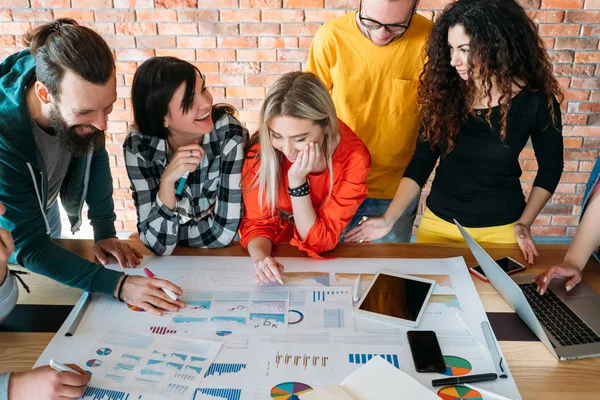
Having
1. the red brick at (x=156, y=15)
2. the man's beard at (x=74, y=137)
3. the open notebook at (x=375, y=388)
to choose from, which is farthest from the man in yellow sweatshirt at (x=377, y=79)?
the red brick at (x=156, y=15)

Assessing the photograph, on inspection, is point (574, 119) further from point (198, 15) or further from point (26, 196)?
point (26, 196)

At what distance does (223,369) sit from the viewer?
3.40 ft

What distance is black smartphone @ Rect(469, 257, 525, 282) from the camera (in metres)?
1.35

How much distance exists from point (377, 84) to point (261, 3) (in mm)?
1288

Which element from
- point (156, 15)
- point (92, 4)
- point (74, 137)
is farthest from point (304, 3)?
point (74, 137)

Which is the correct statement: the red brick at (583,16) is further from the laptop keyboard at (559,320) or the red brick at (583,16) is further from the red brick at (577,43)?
the laptop keyboard at (559,320)

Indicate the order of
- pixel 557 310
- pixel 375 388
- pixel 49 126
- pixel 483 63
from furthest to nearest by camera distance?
1. pixel 483 63
2. pixel 49 126
3. pixel 557 310
4. pixel 375 388

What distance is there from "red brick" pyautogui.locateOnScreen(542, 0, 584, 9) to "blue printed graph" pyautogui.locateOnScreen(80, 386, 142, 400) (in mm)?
2794

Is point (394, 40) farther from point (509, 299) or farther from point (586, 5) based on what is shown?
point (586, 5)

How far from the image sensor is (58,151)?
4.71 ft

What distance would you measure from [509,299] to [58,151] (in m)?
1.24

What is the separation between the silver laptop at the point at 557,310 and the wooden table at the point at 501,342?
0.08ft

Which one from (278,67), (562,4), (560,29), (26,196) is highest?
(562,4)

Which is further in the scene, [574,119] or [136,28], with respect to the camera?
[574,119]
